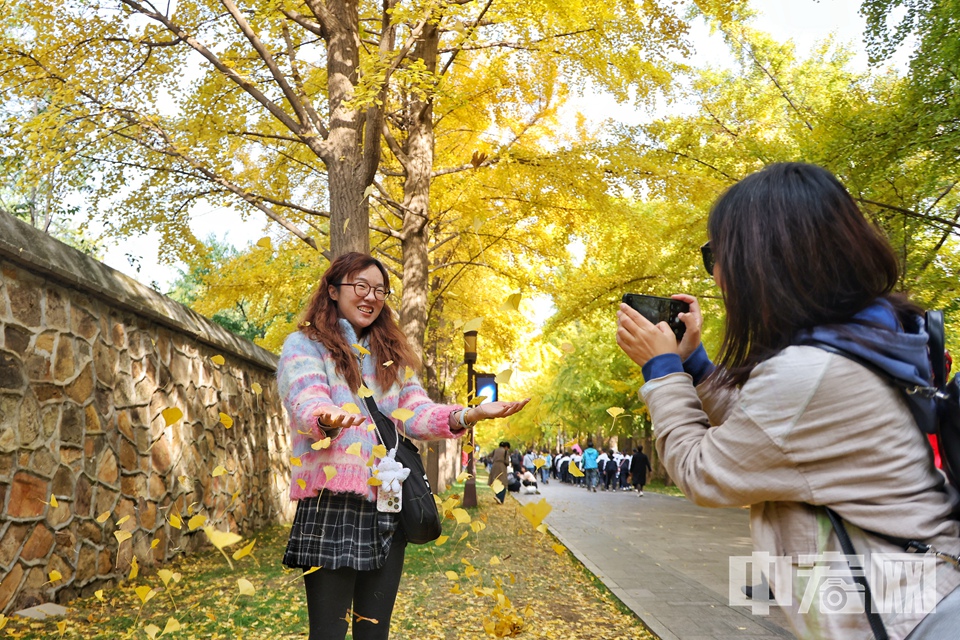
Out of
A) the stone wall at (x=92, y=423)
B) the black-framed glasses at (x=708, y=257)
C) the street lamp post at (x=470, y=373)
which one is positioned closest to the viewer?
the black-framed glasses at (x=708, y=257)

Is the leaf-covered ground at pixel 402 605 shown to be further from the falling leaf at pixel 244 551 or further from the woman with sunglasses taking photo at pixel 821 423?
the woman with sunglasses taking photo at pixel 821 423

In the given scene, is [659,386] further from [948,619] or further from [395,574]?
[395,574]

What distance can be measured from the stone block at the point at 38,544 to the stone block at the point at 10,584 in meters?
0.09

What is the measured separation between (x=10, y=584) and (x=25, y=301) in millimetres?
1748

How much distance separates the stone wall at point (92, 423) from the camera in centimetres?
496

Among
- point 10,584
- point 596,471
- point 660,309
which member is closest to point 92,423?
point 10,584

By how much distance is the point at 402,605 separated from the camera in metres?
6.17

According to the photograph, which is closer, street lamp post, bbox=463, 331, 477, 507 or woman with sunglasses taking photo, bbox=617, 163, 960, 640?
woman with sunglasses taking photo, bbox=617, 163, 960, 640

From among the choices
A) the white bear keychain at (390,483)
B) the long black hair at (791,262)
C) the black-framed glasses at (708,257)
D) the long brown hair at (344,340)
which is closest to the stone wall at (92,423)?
the long brown hair at (344,340)

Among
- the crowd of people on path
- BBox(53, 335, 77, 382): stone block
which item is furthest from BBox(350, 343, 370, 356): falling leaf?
the crowd of people on path

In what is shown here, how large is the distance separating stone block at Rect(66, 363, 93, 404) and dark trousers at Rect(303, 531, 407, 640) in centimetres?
387

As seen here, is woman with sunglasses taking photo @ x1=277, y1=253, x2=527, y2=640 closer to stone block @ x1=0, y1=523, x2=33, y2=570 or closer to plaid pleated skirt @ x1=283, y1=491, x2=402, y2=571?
plaid pleated skirt @ x1=283, y1=491, x2=402, y2=571

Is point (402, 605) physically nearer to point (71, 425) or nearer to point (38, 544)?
point (38, 544)

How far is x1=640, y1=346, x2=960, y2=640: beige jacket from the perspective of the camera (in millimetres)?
1319
